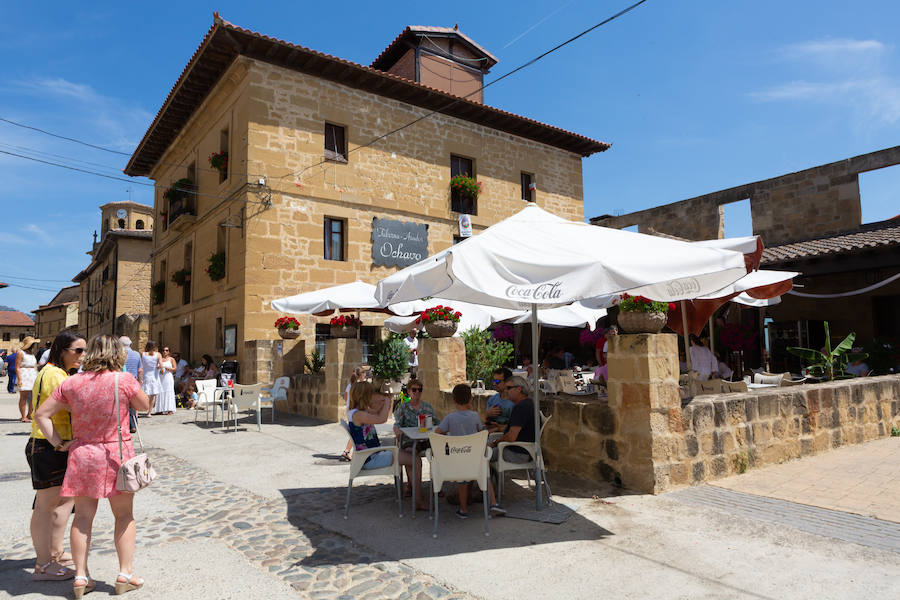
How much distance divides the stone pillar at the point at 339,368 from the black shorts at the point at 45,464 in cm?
674

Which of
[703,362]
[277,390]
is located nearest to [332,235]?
[277,390]

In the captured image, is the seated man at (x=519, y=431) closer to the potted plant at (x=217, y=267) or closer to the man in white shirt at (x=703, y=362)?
the man in white shirt at (x=703, y=362)

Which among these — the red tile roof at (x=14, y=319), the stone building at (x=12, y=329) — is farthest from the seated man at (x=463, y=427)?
the red tile roof at (x=14, y=319)

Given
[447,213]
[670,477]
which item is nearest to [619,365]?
[670,477]

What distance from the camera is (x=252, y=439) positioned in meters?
8.56

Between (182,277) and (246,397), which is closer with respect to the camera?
(246,397)

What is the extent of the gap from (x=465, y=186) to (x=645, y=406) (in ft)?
43.5

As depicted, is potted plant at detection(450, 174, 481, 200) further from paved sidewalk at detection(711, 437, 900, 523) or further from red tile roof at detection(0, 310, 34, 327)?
red tile roof at detection(0, 310, 34, 327)

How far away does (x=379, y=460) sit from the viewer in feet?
16.2

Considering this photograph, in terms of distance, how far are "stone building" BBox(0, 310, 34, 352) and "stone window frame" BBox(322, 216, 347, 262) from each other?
62812mm

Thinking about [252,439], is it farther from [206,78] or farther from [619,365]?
[206,78]

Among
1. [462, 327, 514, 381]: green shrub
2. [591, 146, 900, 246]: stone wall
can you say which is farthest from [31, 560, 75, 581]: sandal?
[591, 146, 900, 246]: stone wall

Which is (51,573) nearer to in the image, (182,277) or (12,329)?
(182,277)

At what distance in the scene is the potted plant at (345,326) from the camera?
416 inches
